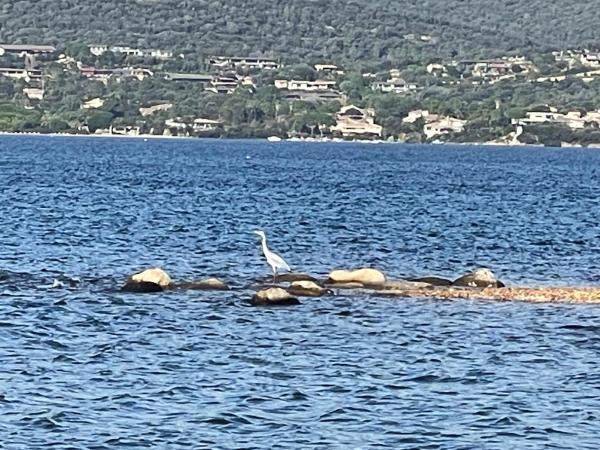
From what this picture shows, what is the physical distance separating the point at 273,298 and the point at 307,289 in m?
1.96

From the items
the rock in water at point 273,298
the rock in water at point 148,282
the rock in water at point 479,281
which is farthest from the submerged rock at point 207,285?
the rock in water at point 479,281

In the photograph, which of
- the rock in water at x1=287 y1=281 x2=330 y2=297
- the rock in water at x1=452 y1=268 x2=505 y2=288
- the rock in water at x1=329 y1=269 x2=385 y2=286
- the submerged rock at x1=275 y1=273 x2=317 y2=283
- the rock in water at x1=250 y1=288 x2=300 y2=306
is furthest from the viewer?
the submerged rock at x1=275 y1=273 x2=317 y2=283

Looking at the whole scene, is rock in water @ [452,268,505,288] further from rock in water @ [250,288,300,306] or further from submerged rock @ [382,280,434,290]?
rock in water @ [250,288,300,306]

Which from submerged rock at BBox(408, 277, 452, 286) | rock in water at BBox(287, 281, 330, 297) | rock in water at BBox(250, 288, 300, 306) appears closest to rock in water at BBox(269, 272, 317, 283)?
rock in water at BBox(287, 281, 330, 297)

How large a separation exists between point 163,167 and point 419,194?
146ft

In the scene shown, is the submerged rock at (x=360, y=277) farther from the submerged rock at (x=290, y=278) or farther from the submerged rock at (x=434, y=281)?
the submerged rock at (x=434, y=281)

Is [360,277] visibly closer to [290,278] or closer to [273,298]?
[290,278]

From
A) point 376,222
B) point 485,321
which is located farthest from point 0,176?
point 485,321

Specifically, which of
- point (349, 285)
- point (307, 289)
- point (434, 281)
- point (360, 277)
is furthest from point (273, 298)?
point (434, 281)

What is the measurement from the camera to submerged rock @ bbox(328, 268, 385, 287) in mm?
39406

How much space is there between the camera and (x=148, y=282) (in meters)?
38.1

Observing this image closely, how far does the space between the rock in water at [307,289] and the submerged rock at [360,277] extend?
1.50m

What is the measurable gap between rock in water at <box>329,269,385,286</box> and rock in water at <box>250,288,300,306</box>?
354 cm

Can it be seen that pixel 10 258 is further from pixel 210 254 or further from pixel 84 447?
pixel 84 447
